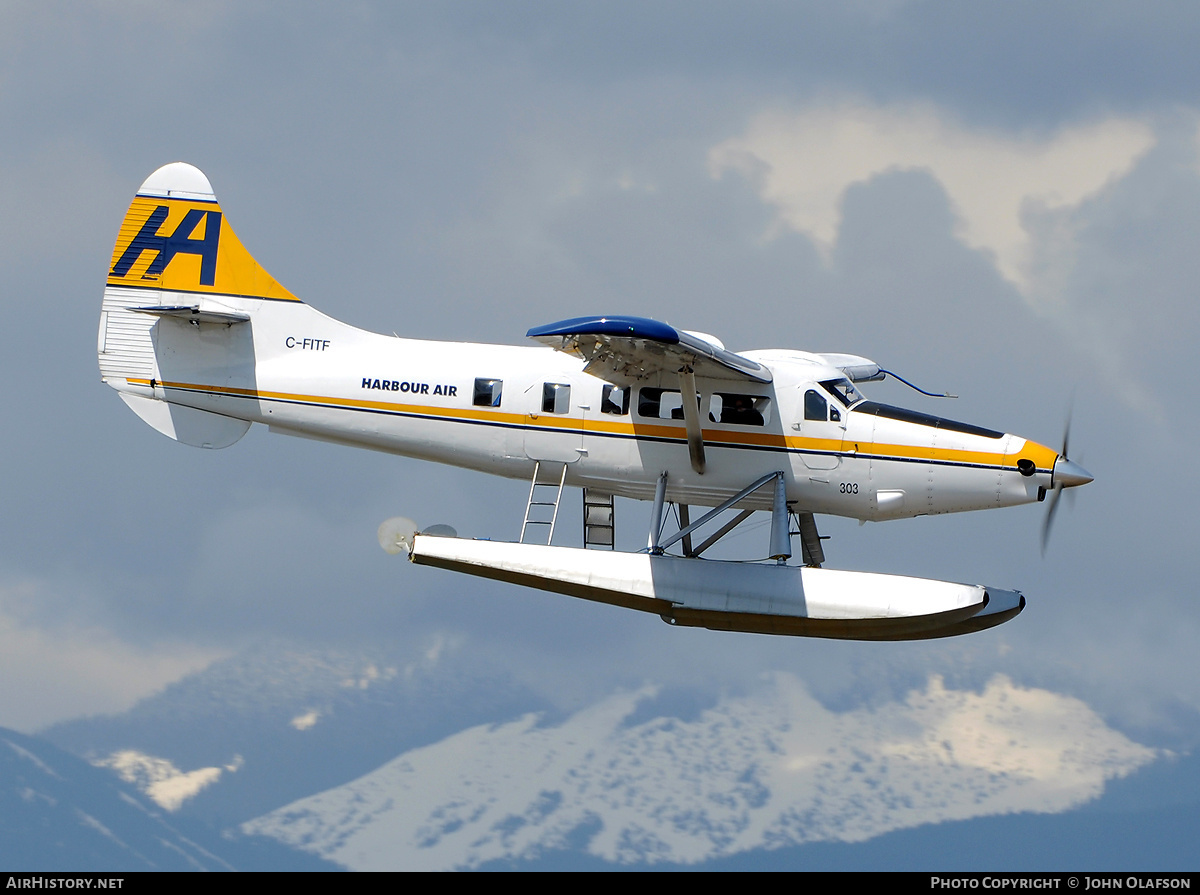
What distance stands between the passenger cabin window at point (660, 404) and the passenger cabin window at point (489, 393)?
2.26 m

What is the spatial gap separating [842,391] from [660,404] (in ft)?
9.40

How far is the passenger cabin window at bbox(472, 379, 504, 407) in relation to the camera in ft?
73.7

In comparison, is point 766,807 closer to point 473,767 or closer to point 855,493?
point 473,767

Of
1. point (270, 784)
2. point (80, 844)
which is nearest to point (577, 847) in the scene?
point (270, 784)

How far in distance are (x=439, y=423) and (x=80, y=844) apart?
458ft

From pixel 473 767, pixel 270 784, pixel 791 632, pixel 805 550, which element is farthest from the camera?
pixel 270 784

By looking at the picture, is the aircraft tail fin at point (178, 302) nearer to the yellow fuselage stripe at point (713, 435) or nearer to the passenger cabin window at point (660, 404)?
the yellow fuselage stripe at point (713, 435)

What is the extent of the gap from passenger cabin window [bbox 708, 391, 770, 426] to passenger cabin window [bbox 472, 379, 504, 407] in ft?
11.0

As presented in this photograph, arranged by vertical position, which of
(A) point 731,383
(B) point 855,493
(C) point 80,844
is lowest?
(C) point 80,844

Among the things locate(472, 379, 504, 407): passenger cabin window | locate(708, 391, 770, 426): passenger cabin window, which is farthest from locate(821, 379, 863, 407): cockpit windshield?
locate(472, 379, 504, 407): passenger cabin window

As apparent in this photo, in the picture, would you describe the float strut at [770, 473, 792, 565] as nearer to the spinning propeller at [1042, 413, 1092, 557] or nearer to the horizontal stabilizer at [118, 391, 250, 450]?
the spinning propeller at [1042, 413, 1092, 557]

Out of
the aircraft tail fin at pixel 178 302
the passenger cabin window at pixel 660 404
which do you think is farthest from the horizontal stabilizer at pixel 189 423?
the passenger cabin window at pixel 660 404

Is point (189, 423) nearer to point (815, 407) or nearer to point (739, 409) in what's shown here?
point (739, 409)

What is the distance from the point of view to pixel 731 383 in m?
21.8
